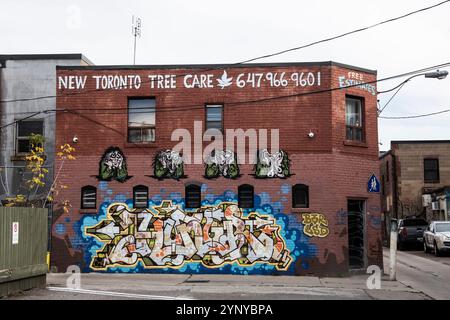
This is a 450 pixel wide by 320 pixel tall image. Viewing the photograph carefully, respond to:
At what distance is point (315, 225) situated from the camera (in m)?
18.2

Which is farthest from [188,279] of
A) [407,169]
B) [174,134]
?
[407,169]

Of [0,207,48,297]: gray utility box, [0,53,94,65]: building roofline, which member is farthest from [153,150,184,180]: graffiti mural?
[0,53,94,65]: building roofline

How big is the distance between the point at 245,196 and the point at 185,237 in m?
2.29

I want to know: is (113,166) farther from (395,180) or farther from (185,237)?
(395,180)

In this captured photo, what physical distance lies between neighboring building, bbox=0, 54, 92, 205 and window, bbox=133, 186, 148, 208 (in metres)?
3.39

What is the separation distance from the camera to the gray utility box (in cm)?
1272

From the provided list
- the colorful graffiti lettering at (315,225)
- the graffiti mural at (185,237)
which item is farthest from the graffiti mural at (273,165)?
the colorful graffiti lettering at (315,225)

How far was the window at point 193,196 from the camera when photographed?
738 inches

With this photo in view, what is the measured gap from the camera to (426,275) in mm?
19438

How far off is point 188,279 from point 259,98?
6.09 metres

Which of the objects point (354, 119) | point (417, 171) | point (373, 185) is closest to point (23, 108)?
point (354, 119)

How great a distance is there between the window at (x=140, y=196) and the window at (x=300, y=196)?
4714 millimetres

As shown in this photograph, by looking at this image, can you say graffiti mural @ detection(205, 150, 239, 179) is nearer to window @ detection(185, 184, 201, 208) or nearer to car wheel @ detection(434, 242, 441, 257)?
window @ detection(185, 184, 201, 208)

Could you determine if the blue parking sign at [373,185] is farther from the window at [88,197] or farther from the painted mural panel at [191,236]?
the window at [88,197]
